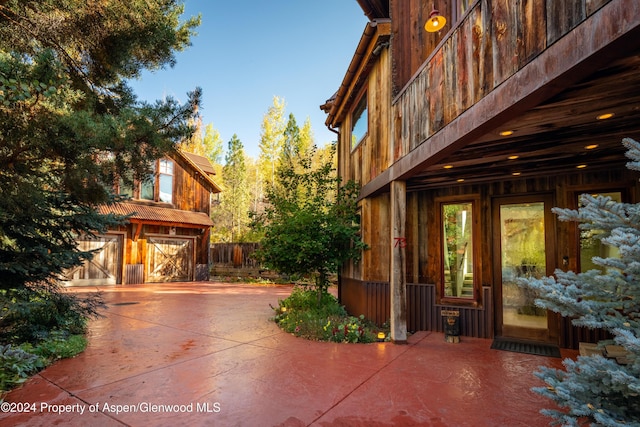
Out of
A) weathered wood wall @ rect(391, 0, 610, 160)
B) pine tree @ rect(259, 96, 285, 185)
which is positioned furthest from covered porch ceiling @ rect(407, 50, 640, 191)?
pine tree @ rect(259, 96, 285, 185)

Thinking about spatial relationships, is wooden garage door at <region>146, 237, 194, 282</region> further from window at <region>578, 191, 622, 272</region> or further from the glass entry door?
window at <region>578, 191, 622, 272</region>

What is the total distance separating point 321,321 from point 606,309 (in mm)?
4373

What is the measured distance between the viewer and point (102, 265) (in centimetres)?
1264

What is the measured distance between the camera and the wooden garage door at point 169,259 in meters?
13.9

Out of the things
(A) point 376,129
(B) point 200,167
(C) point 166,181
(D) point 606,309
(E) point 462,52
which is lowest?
(D) point 606,309

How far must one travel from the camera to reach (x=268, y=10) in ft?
39.6

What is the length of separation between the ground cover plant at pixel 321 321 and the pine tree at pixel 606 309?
350cm

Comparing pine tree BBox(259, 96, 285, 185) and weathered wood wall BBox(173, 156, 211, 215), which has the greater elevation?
pine tree BBox(259, 96, 285, 185)

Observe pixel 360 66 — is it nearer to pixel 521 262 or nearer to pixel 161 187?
pixel 521 262

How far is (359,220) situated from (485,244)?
7.88 feet

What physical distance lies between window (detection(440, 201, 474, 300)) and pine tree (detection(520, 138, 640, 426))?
3897 mm

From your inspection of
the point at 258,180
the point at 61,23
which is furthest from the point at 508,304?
the point at 258,180

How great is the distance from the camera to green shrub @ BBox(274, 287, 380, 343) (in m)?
5.21

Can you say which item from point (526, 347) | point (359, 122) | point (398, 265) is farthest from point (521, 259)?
point (359, 122)
